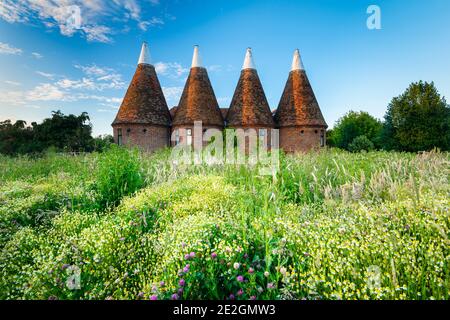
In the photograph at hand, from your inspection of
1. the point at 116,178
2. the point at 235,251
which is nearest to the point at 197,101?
the point at 116,178

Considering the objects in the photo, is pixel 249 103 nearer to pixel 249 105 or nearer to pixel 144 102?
pixel 249 105

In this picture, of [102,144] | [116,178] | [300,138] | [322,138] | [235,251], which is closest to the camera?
[235,251]

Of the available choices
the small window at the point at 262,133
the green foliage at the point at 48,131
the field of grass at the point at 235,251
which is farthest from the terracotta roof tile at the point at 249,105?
the green foliage at the point at 48,131

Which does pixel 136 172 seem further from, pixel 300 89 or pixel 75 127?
pixel 75 127

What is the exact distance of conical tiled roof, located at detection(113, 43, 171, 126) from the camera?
68.0 ft

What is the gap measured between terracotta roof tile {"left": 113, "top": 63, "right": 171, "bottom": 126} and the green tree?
26173 millimetres

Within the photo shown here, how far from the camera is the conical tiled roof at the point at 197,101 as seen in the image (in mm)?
20922

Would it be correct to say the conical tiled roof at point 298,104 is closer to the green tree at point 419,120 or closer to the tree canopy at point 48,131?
the green tree at point 419,120

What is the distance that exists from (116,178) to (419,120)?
33.8m

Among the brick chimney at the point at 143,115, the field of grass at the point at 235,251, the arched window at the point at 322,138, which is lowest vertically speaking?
the field of grass at the point at 235,251

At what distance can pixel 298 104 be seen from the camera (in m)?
22.5

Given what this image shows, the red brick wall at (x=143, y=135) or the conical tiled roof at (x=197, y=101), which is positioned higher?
the conical tiled roof at (x=197, y=101)

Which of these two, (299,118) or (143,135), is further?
(299,118)
